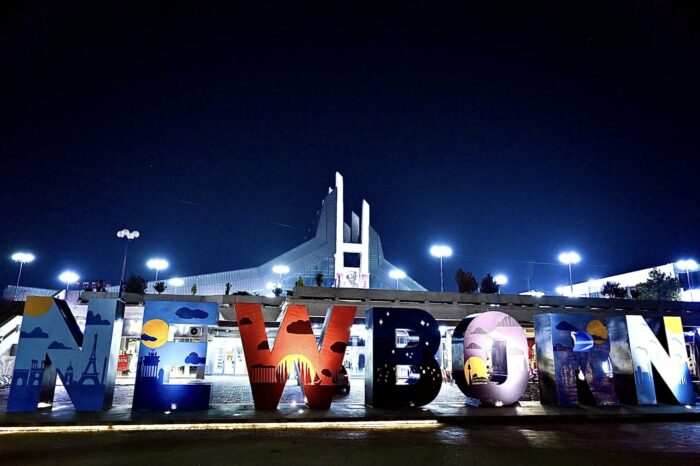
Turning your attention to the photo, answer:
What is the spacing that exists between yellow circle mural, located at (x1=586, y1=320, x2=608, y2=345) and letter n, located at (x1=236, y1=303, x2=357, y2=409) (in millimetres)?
8450

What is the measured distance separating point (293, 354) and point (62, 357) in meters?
6.26

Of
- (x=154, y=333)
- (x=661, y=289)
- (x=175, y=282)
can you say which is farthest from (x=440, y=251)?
(x=175, y=282)

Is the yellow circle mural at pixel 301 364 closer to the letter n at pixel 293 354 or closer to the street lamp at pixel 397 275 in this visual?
the letter n at pixel 293 354

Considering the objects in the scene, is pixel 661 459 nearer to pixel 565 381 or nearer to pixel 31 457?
pixel 565 381

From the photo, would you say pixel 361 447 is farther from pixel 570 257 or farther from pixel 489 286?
pixel 570 257

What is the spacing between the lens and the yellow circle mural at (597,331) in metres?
16.4

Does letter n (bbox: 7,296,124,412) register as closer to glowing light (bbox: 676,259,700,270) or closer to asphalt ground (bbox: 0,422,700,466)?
asphalt ground (bbox: 0,422,700,466)

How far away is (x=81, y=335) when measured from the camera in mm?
13711

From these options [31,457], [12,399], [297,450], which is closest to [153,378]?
[12,399]

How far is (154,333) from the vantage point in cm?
1359

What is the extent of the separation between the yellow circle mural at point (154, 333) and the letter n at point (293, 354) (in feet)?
6.89

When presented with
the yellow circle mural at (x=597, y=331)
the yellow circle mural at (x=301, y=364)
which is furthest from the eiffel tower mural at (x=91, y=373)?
the yellow circle mural at (x=597, y=331)

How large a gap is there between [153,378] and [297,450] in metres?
6.33

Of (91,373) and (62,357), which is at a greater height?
(62,357)
